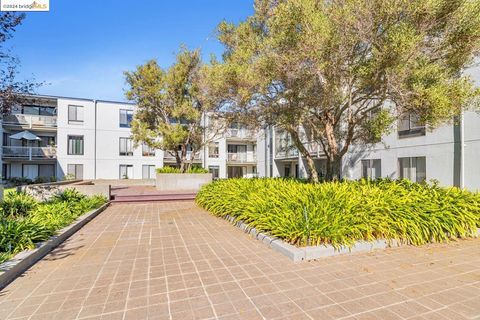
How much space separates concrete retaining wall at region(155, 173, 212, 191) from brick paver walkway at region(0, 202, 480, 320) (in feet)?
37.5

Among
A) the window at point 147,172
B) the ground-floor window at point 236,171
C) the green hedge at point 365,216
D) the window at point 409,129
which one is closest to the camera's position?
the green hedge at point 365,216

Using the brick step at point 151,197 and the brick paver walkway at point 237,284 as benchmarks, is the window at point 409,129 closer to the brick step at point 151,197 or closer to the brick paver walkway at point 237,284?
the brick paver walkway at point 237,284

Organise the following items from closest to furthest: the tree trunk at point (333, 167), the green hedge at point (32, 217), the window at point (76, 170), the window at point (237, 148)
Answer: the green hedge at point (32, 217)
the tree trunk at point (333, 167)
the window at point (76, 170)
the window at point (237, 148)

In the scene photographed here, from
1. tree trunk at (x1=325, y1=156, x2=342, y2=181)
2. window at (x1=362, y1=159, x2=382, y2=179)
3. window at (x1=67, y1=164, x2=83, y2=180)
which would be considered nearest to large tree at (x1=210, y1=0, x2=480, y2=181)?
tree trunk at (x1=325, y1=156, x2=342, y2=181)

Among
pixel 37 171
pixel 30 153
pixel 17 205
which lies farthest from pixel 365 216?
pixel 37 171

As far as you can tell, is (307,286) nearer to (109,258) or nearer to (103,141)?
(109,258)

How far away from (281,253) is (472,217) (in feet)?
16.1

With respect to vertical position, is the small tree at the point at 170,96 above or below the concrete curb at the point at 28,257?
above

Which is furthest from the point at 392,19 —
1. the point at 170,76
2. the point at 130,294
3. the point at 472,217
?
the point at 170,76

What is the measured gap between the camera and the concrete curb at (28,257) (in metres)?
4.05

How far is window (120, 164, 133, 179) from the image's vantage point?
28281 mm

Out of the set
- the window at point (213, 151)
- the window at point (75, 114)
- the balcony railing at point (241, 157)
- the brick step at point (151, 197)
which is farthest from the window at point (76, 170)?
the brick step at point (151, 197)

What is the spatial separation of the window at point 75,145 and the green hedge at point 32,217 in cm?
1770

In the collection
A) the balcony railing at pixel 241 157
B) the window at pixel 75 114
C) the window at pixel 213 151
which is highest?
the window at pixel 75 114
